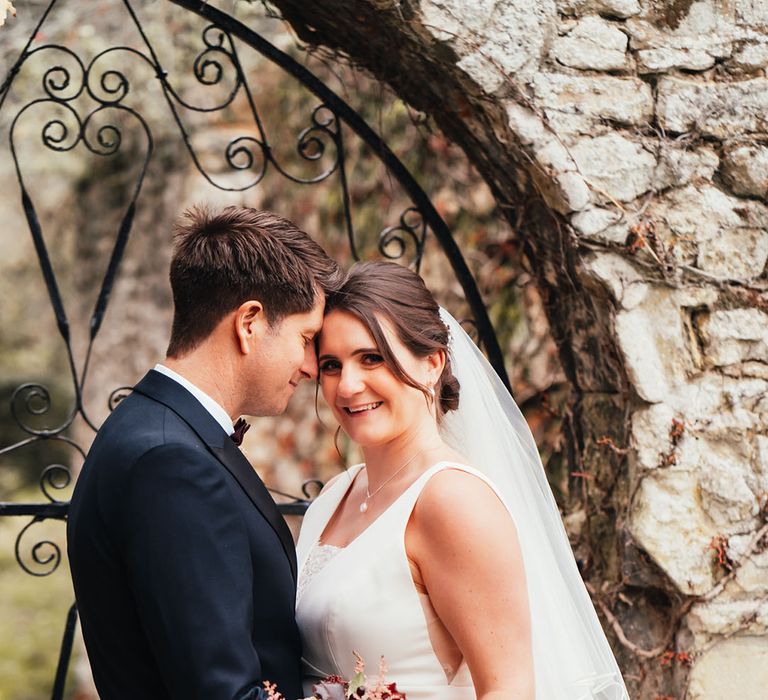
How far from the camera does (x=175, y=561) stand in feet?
5.44

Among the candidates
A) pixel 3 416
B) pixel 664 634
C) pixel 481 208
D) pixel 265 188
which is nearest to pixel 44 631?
pixel 3 416

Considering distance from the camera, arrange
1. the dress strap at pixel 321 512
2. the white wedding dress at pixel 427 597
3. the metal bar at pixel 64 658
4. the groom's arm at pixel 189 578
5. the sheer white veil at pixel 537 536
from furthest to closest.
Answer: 1. the metal bar at pixel 64 658
2. the dress strap at pixel 321 512
3. the sheer white veil at pixel 537 536
4. the white wedding dress at pixel 427 597
5. the groom's arm at pixel 189 578

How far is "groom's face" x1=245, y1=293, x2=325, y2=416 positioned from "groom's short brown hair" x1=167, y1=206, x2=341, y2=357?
0.03 m

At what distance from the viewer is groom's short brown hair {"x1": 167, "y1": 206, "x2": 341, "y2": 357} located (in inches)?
75.0

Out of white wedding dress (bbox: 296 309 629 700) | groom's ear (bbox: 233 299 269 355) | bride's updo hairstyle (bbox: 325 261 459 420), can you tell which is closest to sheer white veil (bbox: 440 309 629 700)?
white wedding dress (bbox: 296 309 629 700)

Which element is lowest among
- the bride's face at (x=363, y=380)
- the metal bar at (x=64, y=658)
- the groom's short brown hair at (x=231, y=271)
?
the metal bar at (x=64, y=658)

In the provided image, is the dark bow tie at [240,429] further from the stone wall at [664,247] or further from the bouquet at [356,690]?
the stone wall at [664,247]

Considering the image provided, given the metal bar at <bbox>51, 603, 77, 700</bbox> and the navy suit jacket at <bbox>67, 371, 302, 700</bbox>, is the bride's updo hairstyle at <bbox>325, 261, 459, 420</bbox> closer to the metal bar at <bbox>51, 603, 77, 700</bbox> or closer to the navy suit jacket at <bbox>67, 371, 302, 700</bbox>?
the navy suit jacket at <bbox>67, 371, 302, 700</bbox>

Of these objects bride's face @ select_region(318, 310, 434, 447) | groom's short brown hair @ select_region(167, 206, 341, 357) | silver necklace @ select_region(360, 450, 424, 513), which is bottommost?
silver necklace @ select_region(360, 450, 424, 513)

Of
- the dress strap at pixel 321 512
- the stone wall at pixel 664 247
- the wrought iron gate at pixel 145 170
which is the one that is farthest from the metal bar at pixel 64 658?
the stone wall at pixel 664 247

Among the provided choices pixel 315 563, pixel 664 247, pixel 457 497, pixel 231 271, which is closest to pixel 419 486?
pixel 457 497

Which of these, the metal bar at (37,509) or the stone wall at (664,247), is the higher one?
the stone wall at (664,247)

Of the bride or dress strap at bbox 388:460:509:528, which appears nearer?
the bride

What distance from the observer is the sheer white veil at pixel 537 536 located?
86.7 inches
